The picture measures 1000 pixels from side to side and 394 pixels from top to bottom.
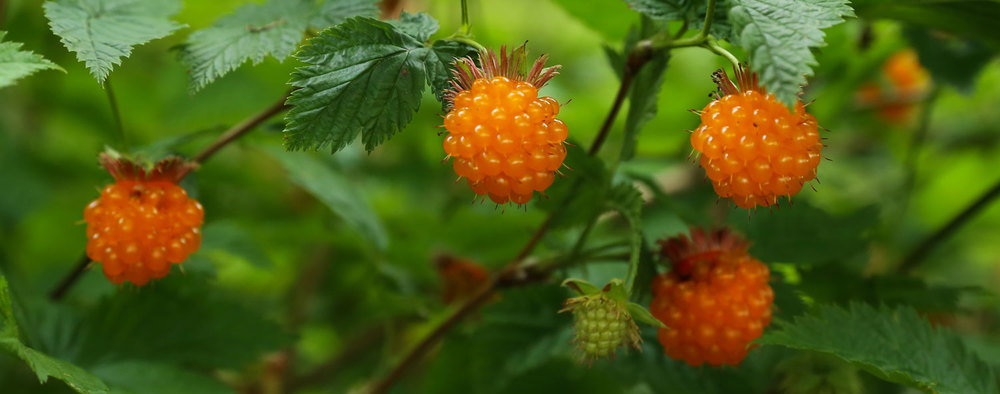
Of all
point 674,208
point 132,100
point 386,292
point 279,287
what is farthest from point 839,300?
point 132,100

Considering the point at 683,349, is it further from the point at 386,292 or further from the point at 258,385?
the point at 258,385

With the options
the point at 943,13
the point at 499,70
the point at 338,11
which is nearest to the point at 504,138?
the point at 499,70

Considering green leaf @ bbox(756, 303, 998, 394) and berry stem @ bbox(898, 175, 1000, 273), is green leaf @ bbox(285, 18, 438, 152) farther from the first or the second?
berry stem @ bbox(898, 175, 1000, 273)

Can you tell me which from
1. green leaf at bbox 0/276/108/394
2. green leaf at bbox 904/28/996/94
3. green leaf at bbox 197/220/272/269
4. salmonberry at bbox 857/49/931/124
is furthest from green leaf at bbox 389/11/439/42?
salmonberry at bbox 857/49/931/124

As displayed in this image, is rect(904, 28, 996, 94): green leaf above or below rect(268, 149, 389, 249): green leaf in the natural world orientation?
above

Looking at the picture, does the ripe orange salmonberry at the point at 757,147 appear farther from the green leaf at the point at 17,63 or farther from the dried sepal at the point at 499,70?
the green leaf at the point at 17,63
